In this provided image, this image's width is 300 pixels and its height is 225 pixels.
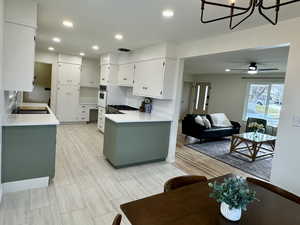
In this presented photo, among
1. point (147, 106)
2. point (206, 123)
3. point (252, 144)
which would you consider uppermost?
point (147, 106)

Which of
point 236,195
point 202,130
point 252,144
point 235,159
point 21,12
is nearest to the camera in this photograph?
point 236,195

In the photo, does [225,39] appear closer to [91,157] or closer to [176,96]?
[176,96]

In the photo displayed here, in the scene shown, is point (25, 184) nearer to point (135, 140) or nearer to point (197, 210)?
point (135, 140)

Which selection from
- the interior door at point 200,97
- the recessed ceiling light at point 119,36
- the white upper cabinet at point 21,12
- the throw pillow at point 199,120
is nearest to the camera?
the white upper cabinet at point 21,12

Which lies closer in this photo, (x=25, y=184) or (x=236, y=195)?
(x=236, y=195)

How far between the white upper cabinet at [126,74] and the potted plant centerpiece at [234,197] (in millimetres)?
3902

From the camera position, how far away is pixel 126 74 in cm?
503

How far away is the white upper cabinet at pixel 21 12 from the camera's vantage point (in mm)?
2201

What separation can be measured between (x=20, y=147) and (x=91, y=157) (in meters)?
1.56

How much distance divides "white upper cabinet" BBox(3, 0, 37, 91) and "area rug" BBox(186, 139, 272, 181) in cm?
397

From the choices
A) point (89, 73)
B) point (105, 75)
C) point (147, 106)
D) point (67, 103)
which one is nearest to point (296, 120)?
point (147, 106)

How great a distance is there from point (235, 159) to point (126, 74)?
11.0 feet

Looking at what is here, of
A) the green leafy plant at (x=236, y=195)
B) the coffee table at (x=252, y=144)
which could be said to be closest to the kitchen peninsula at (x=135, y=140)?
the coffee table at (x=252, y=144)

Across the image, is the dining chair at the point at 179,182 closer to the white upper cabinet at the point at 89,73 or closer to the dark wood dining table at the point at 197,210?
the dark wood dining table at the point at 197,210
